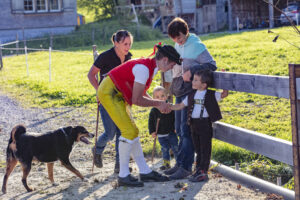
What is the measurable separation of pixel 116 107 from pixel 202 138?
3.41ft

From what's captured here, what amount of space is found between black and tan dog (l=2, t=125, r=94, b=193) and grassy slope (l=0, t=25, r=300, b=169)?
1546 mm

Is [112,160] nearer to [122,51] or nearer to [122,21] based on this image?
[122,51]

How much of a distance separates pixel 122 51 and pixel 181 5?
32.4 meters

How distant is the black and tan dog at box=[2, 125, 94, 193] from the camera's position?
556 cm

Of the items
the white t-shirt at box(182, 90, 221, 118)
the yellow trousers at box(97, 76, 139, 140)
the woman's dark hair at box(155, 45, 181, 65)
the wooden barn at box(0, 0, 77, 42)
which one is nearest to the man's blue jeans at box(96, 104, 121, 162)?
the yellow trousers at box(97, 76, 139, 140)

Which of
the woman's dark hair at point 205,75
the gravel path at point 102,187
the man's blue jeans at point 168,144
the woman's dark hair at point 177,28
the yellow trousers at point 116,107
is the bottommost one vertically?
the gravel path at point 102,187

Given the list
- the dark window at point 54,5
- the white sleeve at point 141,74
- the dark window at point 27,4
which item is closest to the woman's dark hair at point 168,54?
the white sleeve at point 141,74

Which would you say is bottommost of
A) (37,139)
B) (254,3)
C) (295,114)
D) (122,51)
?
(37,139)

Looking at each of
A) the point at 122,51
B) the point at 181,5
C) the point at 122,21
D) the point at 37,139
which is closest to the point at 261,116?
the point at 122,51

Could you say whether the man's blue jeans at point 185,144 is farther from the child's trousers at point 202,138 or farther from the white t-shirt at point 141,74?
the white t-shirt at point 141,74

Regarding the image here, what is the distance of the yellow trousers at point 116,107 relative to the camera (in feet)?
17.2

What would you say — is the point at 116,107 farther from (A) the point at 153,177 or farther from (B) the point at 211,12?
(B) the point at 211,12

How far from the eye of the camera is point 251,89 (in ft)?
16.0

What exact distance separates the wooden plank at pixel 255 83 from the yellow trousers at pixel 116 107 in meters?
1.11
